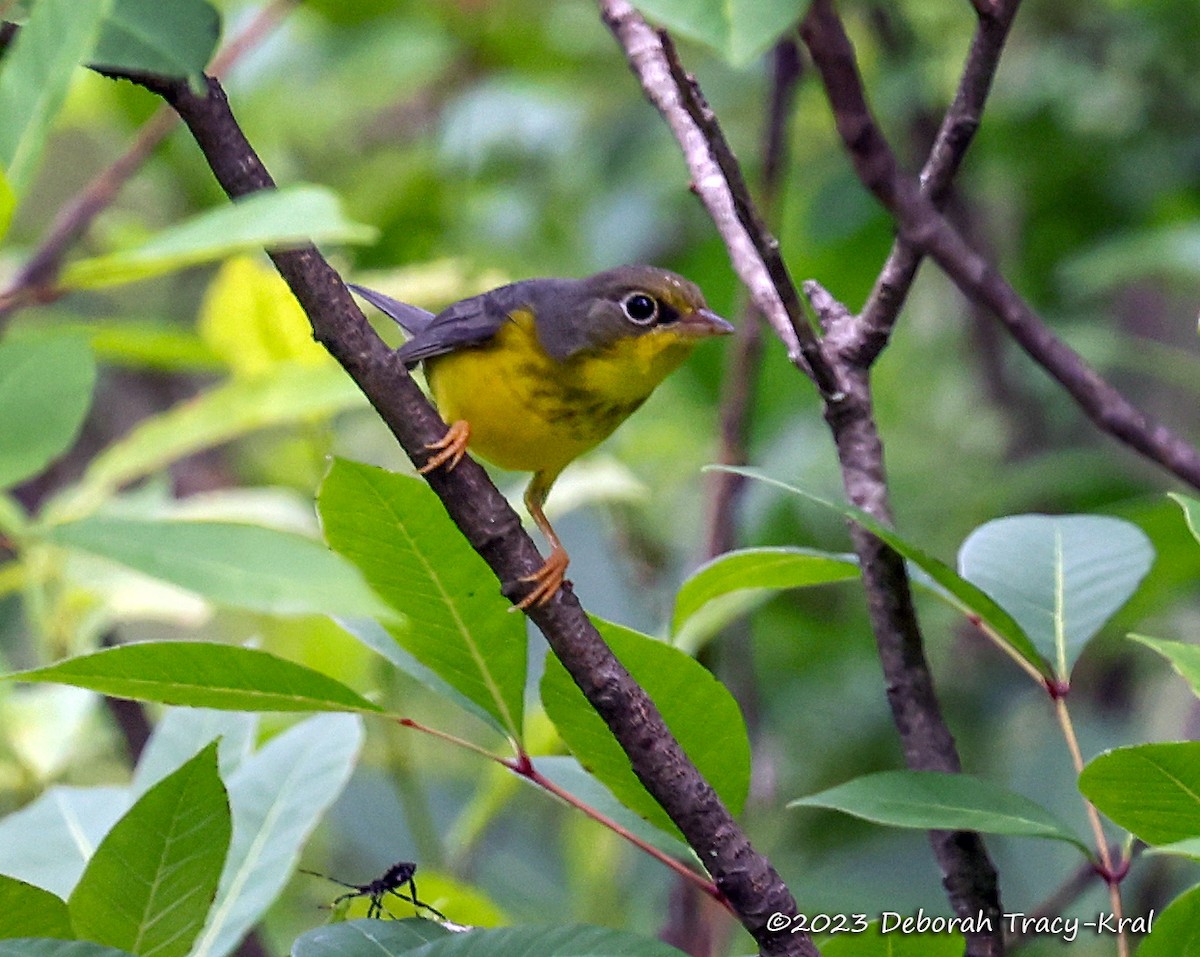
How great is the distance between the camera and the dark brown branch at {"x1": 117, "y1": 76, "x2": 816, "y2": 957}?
107 centimetres

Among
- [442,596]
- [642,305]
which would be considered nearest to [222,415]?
[642,305]

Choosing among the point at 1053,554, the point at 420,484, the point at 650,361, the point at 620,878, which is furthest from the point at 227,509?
the point at 1053,554

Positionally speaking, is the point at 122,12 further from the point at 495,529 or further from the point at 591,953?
the point at 591,953

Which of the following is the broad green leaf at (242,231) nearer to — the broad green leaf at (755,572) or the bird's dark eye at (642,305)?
the broad green leaf at (755,572)

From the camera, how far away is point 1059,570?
1447mm

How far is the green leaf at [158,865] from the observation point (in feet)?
3.67

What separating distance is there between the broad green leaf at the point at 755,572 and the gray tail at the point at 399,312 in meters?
1.23

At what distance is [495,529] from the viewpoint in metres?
1.14

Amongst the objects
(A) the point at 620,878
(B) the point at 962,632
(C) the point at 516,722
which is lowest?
(C) the point at 516,722

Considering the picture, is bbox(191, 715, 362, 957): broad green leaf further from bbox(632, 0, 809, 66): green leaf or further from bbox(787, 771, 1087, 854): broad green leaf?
bbox(632, 0, 809, 66): green leaf

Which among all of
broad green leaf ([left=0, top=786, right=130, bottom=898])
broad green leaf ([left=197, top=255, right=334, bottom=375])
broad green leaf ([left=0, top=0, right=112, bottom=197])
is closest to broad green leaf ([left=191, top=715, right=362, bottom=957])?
broad green leaf ([left=0, top=786, right=130, bottom=898])

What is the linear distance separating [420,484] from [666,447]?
2.02 metres

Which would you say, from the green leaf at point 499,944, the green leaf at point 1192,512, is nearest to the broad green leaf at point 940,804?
the green leaf at point 499,944

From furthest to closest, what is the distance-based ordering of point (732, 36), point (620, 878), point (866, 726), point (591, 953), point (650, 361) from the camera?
point (866, 726) < point (620, 878) < point (650, 361) < point (591, 953) < point (732, 36)
